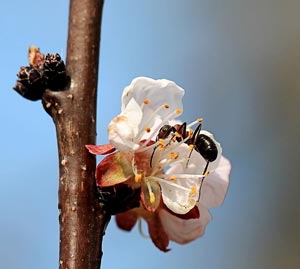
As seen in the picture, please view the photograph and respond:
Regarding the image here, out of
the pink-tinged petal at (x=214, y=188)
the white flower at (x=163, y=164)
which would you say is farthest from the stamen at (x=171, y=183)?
the pink-tinged petal at (x=214, y=188)

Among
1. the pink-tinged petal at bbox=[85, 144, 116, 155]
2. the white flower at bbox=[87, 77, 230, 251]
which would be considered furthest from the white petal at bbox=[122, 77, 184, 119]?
the pink-tinged petal at bbox=[85, 144, 116, 155]

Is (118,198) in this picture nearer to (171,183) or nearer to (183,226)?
(171,183)

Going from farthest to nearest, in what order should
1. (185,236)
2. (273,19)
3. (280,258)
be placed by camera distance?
(273,19), (280,258), (185,236)

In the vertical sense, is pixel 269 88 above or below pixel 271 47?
below

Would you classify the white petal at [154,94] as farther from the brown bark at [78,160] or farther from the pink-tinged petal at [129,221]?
the pink-tinged petal at [129,221]

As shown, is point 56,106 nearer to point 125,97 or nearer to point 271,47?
point 125,97

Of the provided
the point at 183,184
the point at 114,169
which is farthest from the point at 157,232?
the point at 114,169

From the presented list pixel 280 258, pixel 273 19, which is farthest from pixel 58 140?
pixel 273 19

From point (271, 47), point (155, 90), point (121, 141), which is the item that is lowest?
point (121, 141)
